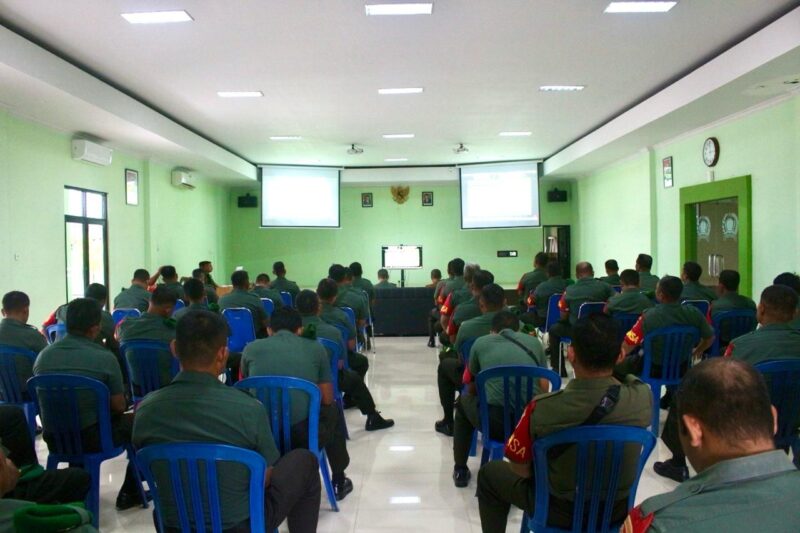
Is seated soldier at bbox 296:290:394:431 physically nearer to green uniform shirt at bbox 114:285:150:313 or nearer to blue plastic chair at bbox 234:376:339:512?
blue plastic chair at bbox 234:376:339:512

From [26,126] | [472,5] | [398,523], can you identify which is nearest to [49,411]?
[398,523]

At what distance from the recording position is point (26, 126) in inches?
259

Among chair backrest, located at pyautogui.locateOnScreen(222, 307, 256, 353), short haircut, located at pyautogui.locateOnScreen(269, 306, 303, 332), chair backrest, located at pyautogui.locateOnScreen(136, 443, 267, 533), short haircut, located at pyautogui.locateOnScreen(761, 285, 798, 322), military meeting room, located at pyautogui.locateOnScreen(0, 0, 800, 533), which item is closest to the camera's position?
chair backrest, located at pyautogui.locateOnScreen(136, 443, 267, 533)

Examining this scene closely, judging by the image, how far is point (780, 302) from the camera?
3141 millimetres

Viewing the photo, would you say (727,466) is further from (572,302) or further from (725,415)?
(572,302)

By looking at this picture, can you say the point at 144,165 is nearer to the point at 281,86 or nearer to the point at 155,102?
the point at 155,102

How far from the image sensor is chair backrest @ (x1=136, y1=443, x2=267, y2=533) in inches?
73.5

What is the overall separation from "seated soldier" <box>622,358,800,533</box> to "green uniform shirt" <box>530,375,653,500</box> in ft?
2.83

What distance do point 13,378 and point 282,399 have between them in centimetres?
192

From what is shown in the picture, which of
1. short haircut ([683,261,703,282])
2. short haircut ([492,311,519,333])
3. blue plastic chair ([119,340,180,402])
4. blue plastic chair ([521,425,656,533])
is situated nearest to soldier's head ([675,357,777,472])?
blue plastic chair ([521,425,656,533])

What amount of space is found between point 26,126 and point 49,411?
16.3ft

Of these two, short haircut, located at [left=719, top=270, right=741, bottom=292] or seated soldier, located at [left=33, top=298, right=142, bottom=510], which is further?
short haircut, located at [left=719, top=270, right=741, bottom=292]

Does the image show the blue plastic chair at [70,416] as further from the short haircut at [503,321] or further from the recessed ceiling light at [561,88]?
the recessed ceiling light at [561,88]

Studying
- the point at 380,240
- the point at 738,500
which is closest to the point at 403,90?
the point at 738,500
